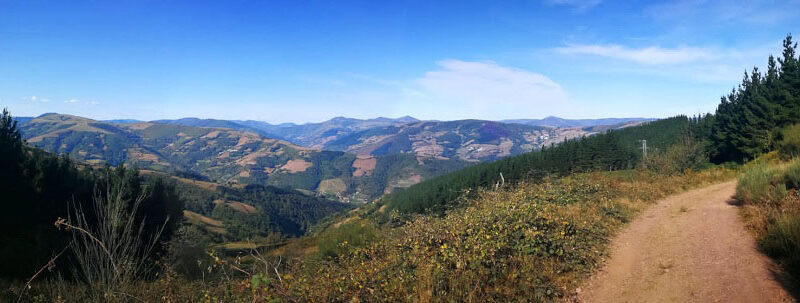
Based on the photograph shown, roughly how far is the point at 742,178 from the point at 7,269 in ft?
109

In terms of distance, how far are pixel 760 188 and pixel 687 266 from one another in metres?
6.76

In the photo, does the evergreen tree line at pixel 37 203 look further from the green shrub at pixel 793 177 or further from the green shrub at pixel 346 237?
the green shrub at pixel 793 177

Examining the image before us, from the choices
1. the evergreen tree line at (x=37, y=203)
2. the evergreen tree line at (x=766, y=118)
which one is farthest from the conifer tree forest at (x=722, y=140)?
the evergreen tree line at (x=37, y=203)

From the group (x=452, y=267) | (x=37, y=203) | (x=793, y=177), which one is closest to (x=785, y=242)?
(x=793, y=177)

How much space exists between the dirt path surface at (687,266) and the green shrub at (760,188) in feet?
2.49

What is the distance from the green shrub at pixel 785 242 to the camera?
609 cm

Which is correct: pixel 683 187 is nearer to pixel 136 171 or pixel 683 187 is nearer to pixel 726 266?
pixel 726 266

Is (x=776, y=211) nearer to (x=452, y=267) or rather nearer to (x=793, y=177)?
(x=793, y=177)


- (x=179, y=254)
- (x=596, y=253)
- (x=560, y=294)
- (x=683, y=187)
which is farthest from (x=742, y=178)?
(x=179, y=254)

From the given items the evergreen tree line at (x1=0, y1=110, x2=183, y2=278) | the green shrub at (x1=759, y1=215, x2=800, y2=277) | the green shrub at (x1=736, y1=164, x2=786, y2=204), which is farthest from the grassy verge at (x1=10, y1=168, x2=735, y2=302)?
the evergreen tree line at (x1=0, y1=110, x2=183, y2=278)

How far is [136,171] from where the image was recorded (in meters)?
45.0

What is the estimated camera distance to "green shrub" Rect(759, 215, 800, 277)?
Answer: 6094mm

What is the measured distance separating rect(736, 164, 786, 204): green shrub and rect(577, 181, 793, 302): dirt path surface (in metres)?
0.76

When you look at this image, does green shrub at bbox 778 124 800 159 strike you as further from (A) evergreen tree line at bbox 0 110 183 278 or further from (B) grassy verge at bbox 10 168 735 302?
(A) evergreen tree line at bbox 0 110 183 278
